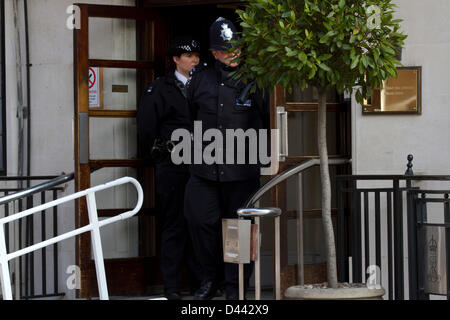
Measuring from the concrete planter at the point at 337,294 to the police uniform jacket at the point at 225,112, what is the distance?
1.68m

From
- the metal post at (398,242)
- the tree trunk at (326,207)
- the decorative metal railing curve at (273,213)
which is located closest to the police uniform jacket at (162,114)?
the decorative metal railing curve at (273,213)

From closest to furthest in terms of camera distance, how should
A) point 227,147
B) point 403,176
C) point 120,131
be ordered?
point 403,176, point 227,147, point 120,131

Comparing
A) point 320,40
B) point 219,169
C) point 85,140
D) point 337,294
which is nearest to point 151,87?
point 85,140

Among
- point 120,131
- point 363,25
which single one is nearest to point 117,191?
point 120,131

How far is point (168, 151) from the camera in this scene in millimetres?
7359

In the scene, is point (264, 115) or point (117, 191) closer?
point (264, 115)

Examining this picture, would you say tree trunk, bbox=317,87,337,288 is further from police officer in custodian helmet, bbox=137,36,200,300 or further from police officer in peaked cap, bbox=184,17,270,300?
police officer in custodian helmet, bbox=137,36,200,300

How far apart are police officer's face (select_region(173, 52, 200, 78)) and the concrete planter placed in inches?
103

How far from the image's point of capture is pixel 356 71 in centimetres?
543

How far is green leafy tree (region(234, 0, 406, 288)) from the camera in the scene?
5242 mm

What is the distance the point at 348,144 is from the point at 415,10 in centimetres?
108

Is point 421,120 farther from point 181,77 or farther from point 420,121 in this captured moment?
point 181,77

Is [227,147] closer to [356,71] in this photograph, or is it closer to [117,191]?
[117,191]

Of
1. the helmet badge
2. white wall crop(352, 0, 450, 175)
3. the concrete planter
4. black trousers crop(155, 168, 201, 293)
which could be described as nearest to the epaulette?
black trousers crop(155, 168, 201, 293)
